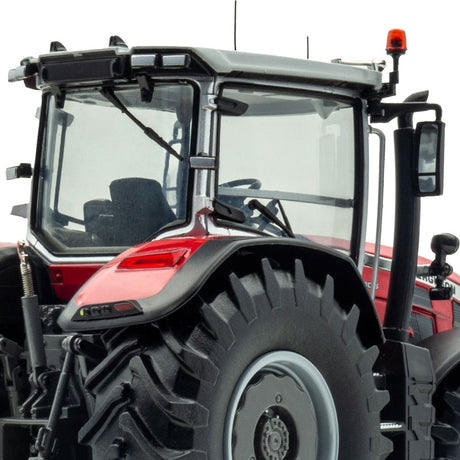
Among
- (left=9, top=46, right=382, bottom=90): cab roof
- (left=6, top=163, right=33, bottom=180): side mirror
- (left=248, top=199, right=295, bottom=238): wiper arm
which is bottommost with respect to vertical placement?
(left=248, top=199, right=295, bottom=238): wiper arm

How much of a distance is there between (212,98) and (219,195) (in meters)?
0.39

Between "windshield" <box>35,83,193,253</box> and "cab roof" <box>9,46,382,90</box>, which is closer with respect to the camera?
"cab roof" <box>9,46,382,90</box>

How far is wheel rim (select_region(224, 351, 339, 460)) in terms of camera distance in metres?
4.18

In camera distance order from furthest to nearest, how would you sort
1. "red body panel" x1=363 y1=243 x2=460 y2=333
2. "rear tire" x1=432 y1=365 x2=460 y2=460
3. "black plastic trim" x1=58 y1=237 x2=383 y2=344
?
"red body panel" x1=363 y1=243 x2=460 y2=333 → "rear tire" x1=432 y1=365 x2=460 y2=460 → "black plastic trim" x1=58 y1=237 x2=383 y2=344

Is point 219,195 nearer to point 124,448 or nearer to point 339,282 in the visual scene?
point 339,282

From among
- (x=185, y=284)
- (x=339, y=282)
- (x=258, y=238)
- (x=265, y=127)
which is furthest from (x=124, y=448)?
(x=265, y=127)

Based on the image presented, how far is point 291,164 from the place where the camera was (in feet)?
16.1

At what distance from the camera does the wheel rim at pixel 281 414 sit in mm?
4184

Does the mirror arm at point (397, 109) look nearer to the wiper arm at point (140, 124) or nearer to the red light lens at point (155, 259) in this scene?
the wiper arm at point (140, 124)

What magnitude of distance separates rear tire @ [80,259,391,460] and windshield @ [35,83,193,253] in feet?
1.92

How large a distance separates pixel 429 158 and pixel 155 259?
1692mm

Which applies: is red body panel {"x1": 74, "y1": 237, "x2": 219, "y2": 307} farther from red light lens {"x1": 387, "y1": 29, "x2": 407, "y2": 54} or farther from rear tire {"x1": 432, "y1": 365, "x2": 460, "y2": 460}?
rear tire {"x1": 432, "y1": 365, "x2": 460, "y2": 460}

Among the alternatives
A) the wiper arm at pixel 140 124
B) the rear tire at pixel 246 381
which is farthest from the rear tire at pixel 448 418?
the wiper arm at pixel 140 124

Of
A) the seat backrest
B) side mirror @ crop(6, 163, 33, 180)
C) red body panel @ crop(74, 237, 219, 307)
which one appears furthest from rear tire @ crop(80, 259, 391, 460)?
side mirror @ crop(6, 163, 33, 180)
